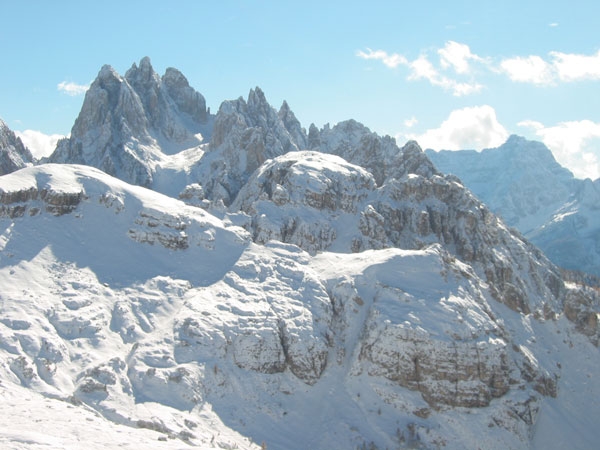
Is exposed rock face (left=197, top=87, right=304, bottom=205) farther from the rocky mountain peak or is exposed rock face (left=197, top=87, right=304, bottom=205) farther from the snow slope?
the snow slope

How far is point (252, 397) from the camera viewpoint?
1777 inches

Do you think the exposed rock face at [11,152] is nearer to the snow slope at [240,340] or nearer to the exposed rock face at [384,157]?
the snow slope at [240,340]

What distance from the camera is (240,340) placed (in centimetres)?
4838

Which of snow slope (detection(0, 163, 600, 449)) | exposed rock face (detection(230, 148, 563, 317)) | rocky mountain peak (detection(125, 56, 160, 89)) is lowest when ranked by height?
snow slope (detection(0, 163, 600, 449))

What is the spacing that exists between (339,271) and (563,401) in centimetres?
2612

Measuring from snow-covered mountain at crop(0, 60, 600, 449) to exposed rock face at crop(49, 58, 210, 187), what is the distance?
66138 mm

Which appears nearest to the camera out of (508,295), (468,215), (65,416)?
(65,416)

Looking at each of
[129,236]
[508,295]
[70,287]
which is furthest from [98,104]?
[508,295]

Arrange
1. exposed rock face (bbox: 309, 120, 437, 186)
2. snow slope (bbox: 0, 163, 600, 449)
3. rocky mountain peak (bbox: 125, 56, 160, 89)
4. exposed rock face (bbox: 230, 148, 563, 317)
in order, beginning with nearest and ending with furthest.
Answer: snow slope (bbox: 0, 163, 600, 449) < exposed rock face (bbox: 230, 148, 563, 317) < exposed rock face (bbox: 309, 120, 437, 186) < rocky mountain peak (bbox: 125, 56, 160, 89)

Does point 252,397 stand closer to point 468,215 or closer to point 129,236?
point 129,236

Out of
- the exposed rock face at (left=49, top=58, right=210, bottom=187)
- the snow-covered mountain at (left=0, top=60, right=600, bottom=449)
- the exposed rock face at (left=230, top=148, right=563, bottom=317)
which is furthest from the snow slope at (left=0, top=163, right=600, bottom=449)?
the exposed rock face at (left=49, top=58, right=210, bottom=187)

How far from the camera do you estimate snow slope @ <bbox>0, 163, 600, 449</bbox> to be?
40562 millimetres

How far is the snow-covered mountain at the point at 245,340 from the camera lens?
39594 millimetres

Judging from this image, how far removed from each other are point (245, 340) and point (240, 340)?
0.44m
